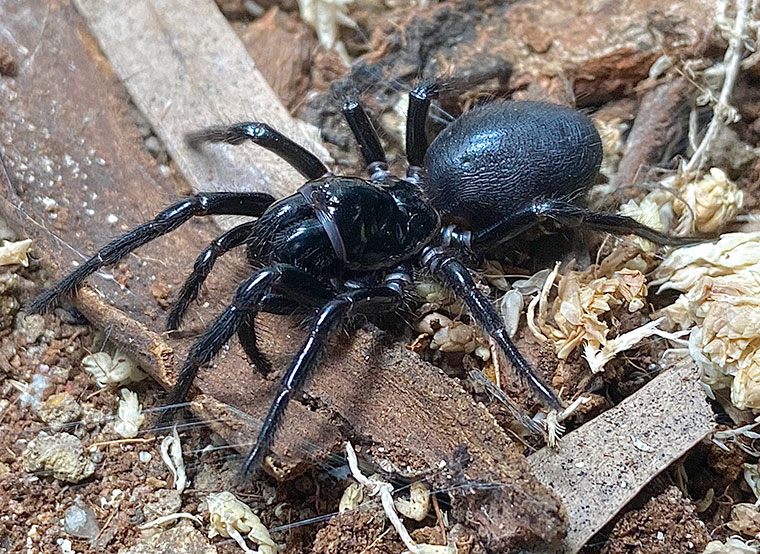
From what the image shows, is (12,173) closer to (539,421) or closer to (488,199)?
(488,199)

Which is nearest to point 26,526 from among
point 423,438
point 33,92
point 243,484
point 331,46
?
point 243,484

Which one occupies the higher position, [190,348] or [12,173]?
[12,173]

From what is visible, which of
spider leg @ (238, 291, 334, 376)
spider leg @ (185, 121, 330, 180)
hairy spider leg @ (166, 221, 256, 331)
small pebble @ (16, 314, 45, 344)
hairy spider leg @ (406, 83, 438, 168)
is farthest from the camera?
hairy spider leg @ (406, 83, 438, 168)

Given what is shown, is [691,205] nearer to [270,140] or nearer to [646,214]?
[646,214]

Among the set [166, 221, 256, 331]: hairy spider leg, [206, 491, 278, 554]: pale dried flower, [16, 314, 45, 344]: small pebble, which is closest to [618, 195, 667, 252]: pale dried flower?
[166, 221, 256, 331]: hairy spider leg

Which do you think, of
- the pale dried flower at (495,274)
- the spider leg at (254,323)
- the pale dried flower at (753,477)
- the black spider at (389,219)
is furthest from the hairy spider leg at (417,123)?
the pale dried flower at (753,477)

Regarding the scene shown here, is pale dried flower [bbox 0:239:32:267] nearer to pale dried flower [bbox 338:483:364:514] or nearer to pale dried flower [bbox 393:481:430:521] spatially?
pale dried flower [bbox 338:483:364:514]
